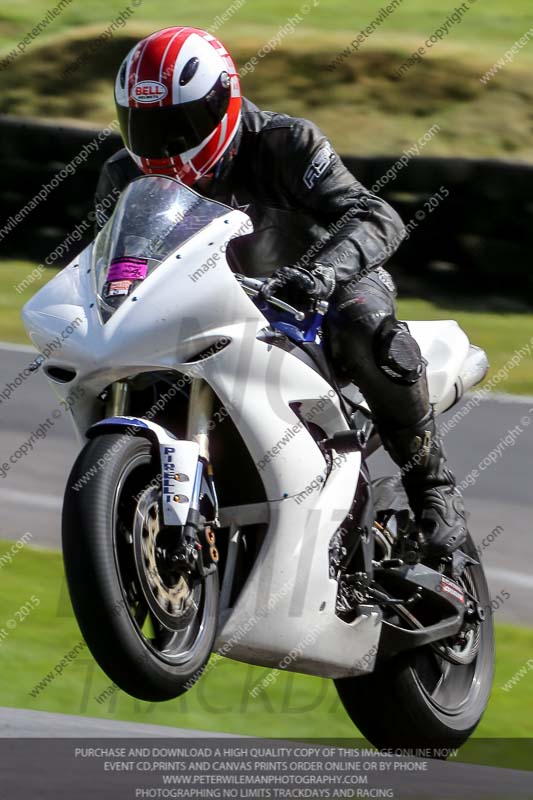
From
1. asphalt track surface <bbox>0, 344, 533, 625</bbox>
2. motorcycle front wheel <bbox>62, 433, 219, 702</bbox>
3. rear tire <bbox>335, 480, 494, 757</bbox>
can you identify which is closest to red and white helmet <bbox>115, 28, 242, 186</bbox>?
motorcycle front wheel <bbox>62, 433, 219, 702</bbox>

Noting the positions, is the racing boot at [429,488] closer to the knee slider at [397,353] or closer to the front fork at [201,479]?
the knee slider at [397,353]

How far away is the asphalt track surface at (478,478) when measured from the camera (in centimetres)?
585

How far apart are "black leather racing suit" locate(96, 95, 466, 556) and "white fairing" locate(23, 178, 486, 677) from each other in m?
0.23

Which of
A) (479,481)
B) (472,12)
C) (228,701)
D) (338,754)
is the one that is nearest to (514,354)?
(479,481)

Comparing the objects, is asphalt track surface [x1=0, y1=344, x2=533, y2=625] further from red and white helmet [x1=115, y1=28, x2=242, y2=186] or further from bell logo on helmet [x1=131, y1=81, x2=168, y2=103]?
bell logo on helmet [x1=131, y1=81, x2=168, y2=103]

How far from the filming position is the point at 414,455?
411 centimetres

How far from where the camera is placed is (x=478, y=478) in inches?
273

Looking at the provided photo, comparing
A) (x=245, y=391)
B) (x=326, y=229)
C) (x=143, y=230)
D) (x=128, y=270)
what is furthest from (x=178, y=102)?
(x=245, y=391)

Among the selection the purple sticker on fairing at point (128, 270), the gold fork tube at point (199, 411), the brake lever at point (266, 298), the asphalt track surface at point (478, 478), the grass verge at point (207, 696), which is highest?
the purple sticker on fairing at point (128, 270)

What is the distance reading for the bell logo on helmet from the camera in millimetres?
3518

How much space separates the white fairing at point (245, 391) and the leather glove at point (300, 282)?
0.07m

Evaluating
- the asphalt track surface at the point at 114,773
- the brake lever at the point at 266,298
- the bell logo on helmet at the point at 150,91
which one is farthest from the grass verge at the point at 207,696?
the bell logo on helmet at the point at 150,91

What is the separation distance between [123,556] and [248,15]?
1486cm

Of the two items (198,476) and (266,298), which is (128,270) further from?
(198,476)
